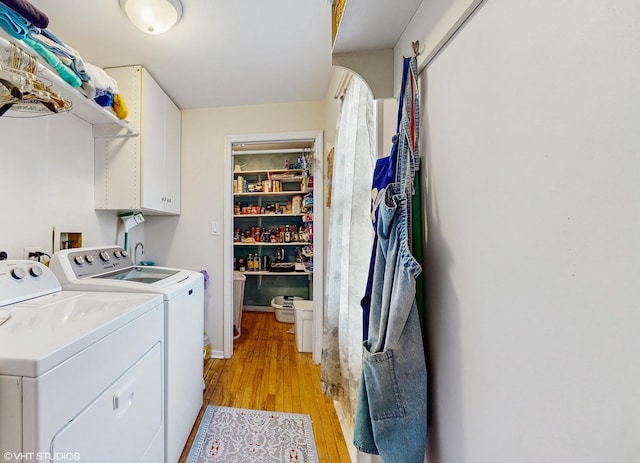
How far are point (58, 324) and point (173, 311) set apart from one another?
17.5 inches

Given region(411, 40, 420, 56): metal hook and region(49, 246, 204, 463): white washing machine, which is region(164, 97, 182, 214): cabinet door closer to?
region(49, 246, 204, 463): white washing machine

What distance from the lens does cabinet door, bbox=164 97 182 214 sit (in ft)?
6.66

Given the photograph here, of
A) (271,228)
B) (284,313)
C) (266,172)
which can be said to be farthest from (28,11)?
(284,313)

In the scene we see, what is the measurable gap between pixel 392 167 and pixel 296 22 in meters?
1.27

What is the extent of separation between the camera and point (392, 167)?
69 centimetres

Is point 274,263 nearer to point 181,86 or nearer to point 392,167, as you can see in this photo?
point 181,86

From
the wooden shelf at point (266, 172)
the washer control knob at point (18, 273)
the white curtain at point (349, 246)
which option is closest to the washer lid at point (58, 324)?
the washer control knob at point (18, 273)

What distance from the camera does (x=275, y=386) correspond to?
1854 millimetres

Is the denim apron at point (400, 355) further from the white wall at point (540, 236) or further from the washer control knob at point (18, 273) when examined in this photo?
the washer control knob at point (18, 273)

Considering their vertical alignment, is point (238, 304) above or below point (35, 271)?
below

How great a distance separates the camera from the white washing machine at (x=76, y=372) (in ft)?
1.87

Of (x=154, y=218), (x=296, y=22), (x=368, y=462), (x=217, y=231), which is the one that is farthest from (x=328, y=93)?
(x=368, y=462)

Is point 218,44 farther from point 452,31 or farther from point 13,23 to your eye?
point 452,31

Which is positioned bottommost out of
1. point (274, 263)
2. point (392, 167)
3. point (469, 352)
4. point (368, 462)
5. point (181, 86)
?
point (368, 462)
